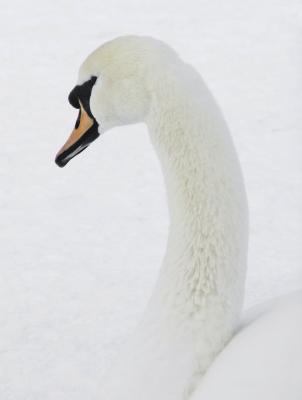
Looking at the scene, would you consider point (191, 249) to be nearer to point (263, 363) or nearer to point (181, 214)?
point (181, 214)

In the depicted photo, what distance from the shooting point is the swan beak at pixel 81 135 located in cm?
197

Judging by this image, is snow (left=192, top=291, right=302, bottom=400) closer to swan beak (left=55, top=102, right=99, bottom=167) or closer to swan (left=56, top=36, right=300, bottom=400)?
swan (left=56, top=36, right=300, bottom=400)

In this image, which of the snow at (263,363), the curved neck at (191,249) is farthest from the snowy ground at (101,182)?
the snow at (263,363)

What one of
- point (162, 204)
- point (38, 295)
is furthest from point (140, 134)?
point (38, 295)

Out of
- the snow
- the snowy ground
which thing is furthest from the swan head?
the snowy ground

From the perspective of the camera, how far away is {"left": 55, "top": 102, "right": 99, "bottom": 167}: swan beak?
1970mm

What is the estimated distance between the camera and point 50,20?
17.7ft

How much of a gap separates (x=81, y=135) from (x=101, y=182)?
5.93 ft

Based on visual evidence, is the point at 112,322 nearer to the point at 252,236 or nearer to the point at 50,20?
the point at 252,236

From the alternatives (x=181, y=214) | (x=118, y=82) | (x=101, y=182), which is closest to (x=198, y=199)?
(x=181, y=214)

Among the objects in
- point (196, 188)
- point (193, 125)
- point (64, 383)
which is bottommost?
point (64, 383)

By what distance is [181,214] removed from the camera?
1873 millimetres

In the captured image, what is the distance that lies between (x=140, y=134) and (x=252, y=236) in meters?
0.98

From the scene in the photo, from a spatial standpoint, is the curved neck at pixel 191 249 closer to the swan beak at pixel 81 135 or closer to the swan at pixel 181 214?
the swan at pixel 181 214
